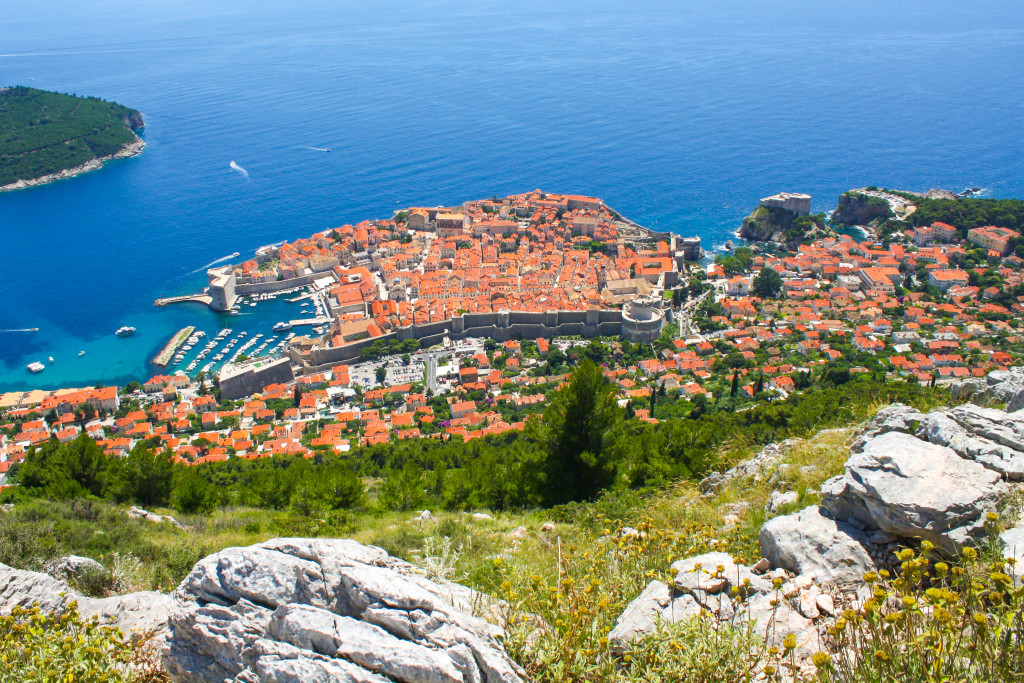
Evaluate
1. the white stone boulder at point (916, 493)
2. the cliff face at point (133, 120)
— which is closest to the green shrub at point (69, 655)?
the white stone boulder at point (916, 493)

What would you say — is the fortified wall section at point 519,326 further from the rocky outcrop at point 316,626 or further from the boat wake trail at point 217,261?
the rocky outcrop at point 316,626

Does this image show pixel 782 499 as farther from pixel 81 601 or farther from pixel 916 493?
pixel 81 601

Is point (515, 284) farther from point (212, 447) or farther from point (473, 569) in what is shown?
point (473, 569)

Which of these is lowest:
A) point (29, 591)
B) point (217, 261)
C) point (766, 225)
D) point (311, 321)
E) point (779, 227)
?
point (311, 321)

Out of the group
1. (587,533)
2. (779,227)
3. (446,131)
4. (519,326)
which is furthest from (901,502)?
(446,131)

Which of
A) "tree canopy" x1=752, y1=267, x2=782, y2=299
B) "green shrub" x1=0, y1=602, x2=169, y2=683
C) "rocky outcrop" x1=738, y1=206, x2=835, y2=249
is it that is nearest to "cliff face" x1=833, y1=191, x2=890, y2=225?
"rocky outcrop" x1=738, y1=206, x2=835, y2=249

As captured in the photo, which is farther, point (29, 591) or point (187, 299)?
point (187, 299)
